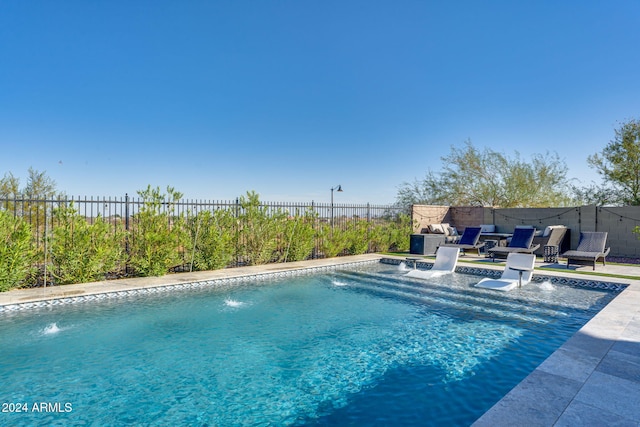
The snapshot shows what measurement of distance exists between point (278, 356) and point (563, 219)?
1427 centimetres

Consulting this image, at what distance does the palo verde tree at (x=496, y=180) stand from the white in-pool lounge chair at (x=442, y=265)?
43.7ft

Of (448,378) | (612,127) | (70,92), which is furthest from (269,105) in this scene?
(612,127)

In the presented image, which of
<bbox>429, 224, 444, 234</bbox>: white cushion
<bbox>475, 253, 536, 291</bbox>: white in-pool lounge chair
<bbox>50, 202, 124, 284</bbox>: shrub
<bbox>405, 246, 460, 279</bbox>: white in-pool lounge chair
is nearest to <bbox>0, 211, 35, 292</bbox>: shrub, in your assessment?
<bbox>50, 202, 124, 284</bbox>: shrub

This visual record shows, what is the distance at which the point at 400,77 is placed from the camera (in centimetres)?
1413

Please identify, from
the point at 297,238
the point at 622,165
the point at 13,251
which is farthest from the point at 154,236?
the point at 622,165

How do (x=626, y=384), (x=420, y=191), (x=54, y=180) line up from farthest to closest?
(x=420, y=191)
(x=54, y=180)
(x=626, y=384)

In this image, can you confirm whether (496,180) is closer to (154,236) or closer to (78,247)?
(154,236)

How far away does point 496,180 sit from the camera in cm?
2148

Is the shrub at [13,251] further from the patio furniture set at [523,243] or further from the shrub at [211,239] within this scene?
the patio furniture set at [523,243]

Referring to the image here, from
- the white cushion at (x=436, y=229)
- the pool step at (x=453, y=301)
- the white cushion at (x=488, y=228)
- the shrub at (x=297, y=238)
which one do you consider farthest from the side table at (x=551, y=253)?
the shrub at (x=297, y=238)

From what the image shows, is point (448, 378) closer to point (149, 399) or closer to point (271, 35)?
point (149, 399)

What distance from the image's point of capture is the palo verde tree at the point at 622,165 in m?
17.0

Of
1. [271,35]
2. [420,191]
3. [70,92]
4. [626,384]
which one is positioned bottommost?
[626,384]

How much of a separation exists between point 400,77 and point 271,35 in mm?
5398
